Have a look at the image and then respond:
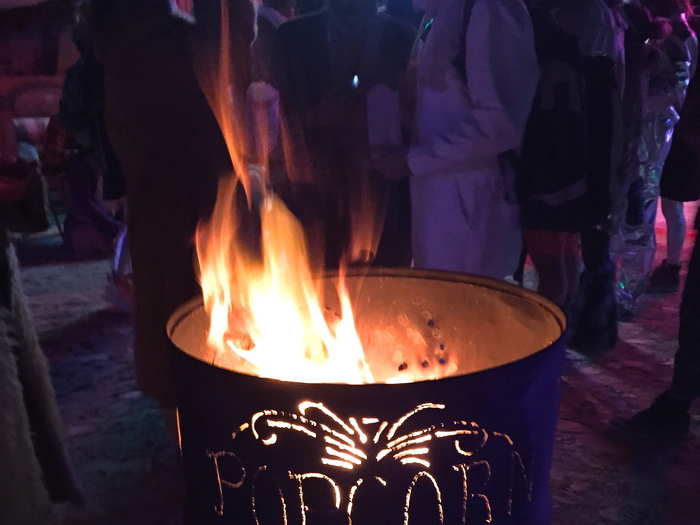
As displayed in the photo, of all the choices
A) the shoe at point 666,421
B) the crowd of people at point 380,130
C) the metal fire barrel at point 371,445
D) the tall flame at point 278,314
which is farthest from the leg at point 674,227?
the metal fire barrel at point 371,445

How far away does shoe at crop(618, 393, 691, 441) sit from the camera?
2.74m

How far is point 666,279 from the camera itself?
188 inches

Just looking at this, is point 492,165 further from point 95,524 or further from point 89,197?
point 89,197

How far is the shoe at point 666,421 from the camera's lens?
2738 millimetres

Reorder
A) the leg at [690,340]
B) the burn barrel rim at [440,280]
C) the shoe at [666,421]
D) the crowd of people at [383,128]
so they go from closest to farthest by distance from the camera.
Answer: the burn barrel rim at [440,280]
the crowd of people at [383,128]
the leg at [690,340]
the shoe at [666,421]

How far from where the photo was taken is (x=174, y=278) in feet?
7.39

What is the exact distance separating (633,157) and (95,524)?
3029mm

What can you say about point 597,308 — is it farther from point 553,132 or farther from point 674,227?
point 674,227

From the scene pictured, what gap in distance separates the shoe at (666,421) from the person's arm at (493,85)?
4.32 ft

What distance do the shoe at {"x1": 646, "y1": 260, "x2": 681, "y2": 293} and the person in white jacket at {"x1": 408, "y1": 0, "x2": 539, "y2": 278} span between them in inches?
106

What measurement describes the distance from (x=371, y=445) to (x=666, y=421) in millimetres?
2116

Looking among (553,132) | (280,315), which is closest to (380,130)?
(553,132)

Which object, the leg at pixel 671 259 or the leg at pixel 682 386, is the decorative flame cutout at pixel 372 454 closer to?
the leg at pixel 682 386

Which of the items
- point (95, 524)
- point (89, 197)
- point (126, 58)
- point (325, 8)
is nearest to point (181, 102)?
point (126, 58)
